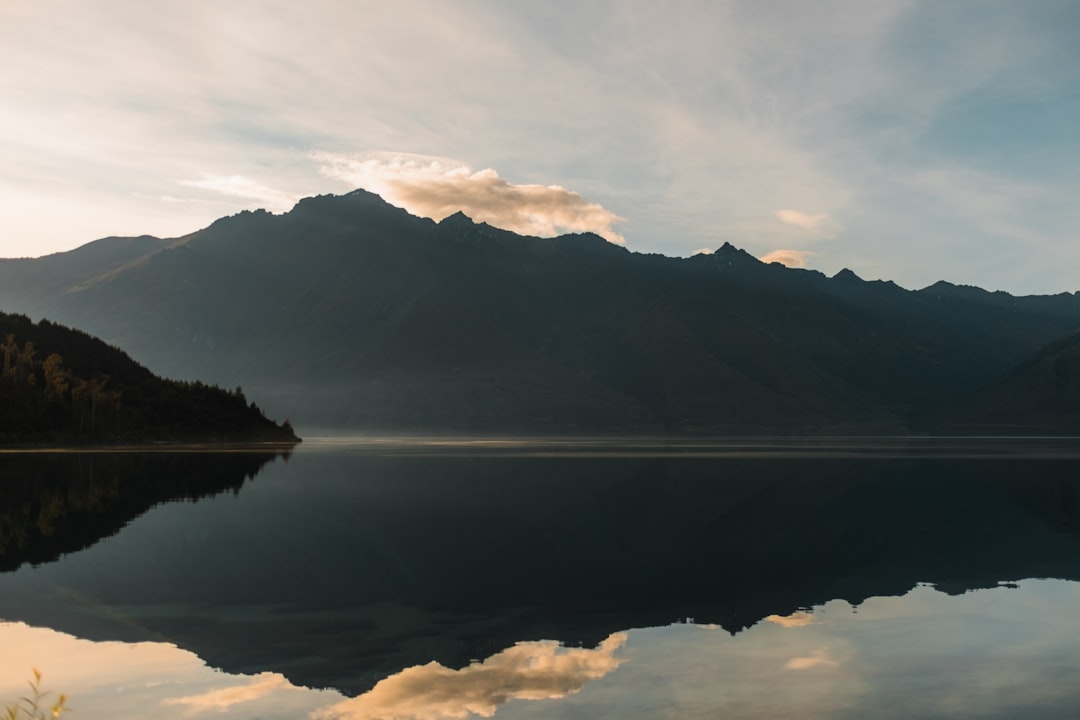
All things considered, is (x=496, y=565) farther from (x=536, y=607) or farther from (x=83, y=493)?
(x=83, y=493)

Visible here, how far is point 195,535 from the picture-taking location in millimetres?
49344

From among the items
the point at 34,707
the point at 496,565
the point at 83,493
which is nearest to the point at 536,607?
the point at 496,565

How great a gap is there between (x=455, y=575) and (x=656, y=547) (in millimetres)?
12668

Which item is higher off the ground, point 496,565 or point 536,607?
point 536,607

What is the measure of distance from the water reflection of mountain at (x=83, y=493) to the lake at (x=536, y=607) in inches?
17.0

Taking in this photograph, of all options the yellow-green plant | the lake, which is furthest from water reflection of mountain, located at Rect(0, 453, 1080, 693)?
the yellow-green plant

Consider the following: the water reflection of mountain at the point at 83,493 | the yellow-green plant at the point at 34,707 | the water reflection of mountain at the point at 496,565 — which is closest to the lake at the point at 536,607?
the water reflection of mountain at the point at 496,565

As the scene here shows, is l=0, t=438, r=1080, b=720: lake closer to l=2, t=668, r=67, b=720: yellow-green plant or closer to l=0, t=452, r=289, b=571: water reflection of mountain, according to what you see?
l=0, t=452, r=289, b=571: water reflection of mountain

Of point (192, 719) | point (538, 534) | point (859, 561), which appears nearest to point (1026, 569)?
point (859, 561)

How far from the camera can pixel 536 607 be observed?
32094mm

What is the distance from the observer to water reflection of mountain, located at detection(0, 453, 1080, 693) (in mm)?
28250

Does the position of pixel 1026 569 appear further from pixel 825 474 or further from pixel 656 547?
pixel 825 474

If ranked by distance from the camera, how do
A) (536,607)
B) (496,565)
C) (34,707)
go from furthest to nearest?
(496,565), (536,607), (34,707)

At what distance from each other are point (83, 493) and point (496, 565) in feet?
148
